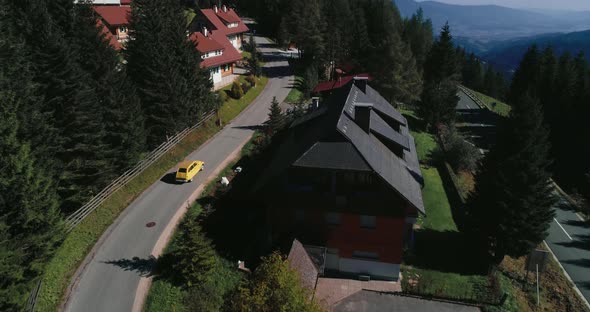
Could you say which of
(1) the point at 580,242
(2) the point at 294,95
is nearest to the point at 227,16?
(2) the point at 294,95

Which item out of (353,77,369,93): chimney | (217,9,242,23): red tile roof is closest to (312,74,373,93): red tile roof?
(353,77,369,93): chimney

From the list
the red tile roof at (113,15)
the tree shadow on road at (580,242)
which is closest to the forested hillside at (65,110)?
the red tile roof at (113,15)

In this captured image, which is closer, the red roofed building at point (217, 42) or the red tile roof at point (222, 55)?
the red tile roof at point (222, 55)

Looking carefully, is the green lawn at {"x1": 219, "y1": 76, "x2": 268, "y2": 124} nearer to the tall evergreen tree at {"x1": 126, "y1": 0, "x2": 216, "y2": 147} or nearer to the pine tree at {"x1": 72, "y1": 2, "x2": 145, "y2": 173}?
the tall evergreen tree at {"x1": 126, "y1": 0, "x2": 216, "y2": 147}

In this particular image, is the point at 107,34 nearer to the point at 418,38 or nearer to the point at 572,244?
the point at 572,244

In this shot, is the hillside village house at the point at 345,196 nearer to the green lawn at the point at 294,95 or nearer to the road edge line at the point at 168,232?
the road edge line at the point at 168,232

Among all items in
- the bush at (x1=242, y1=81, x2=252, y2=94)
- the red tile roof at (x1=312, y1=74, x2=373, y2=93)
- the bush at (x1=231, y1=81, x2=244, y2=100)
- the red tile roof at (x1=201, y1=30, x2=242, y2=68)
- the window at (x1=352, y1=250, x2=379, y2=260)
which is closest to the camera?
the window at (x1=352, y1=250, x2=379, y2=260)
